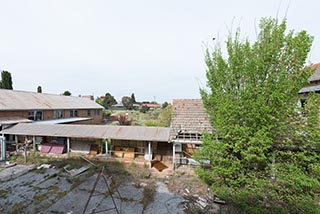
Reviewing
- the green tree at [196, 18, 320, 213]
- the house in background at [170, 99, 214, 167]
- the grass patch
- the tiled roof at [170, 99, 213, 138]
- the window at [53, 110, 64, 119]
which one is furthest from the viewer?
the window at [53, 110, 64, 119]

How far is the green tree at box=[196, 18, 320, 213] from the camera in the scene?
6996 mm

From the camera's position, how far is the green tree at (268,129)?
275 inches

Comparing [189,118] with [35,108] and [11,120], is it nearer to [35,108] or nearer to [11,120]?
[11,120]

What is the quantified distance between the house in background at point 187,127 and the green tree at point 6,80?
38248 millimetres

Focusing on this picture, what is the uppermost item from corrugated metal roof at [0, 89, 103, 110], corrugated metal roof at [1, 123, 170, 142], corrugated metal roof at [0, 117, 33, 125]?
corrugated metal roof at [0, 89, 103, 110]

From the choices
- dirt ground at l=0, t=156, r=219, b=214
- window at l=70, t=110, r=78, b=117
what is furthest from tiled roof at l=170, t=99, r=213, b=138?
window at l=70, t=110, r=78, b=117

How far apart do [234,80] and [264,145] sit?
11.1 feet

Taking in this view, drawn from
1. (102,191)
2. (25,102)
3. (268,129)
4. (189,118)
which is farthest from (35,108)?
(268,129)

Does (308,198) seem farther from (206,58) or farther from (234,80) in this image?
(206,58)

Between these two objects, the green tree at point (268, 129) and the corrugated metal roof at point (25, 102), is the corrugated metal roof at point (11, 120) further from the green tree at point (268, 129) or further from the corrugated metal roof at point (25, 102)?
the green tree at point (268, 129)

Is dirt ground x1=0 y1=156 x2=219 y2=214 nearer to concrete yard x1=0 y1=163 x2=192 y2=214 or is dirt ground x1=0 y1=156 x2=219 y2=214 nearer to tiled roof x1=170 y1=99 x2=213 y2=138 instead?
concrete yard x1=0 y1=163 x2=192 y2=214

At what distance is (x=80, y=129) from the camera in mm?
14156

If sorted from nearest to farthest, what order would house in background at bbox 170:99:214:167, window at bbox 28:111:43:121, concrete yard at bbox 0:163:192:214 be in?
concrete yard at bbox 0:163:192:214 → house in background at bbox 170:99:214:167 → window at bbox 28:111:43:121

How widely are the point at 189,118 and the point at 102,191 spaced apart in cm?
781
